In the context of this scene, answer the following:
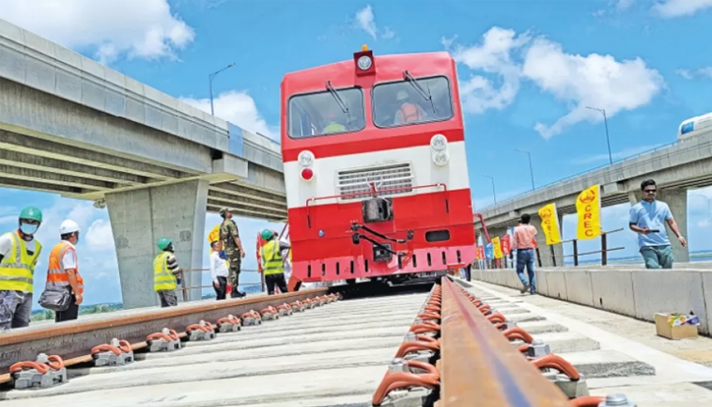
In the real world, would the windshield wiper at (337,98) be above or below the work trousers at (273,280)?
above

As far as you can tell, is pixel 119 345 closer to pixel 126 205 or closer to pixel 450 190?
pixel 450 190

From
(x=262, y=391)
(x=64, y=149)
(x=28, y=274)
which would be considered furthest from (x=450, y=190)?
(x=64, y=149)

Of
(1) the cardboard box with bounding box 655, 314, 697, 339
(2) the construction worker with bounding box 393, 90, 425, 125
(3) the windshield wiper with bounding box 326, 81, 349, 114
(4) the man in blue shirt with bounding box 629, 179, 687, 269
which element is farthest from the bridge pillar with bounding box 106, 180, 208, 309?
(1) the cardboard box with bounding box 655, 314, 697, 339

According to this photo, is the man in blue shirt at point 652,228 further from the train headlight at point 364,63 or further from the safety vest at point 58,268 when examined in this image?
the safety vest at point 58,268

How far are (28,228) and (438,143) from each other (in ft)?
18.3

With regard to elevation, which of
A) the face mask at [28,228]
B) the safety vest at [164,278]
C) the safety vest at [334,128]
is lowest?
the safety vest at [164,278]

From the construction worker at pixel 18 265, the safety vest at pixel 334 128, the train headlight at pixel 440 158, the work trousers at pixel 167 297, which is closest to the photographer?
the construction worker at pixel 18 265

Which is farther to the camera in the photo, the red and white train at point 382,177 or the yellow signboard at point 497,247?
the yellow signboard at point 497,247

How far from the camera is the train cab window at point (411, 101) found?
9477mm

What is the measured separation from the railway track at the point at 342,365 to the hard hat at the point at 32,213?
281 cm

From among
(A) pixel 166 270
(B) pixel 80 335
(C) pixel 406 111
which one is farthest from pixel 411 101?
(B) pixel 80 335

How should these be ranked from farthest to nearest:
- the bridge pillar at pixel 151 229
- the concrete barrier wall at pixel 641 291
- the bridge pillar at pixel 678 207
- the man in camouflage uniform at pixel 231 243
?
the bridge pillar at pixel 678 207
the bridge pillar at pixel 151 229
the man in camouflage uniform at pixel 231 243
the concrete barrier wall at pixel 641 291

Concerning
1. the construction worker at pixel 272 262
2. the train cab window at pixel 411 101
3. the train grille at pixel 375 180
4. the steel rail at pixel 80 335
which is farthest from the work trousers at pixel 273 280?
the steel rail at pixel 80 335

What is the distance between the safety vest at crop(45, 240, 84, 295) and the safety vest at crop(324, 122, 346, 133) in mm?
4179
